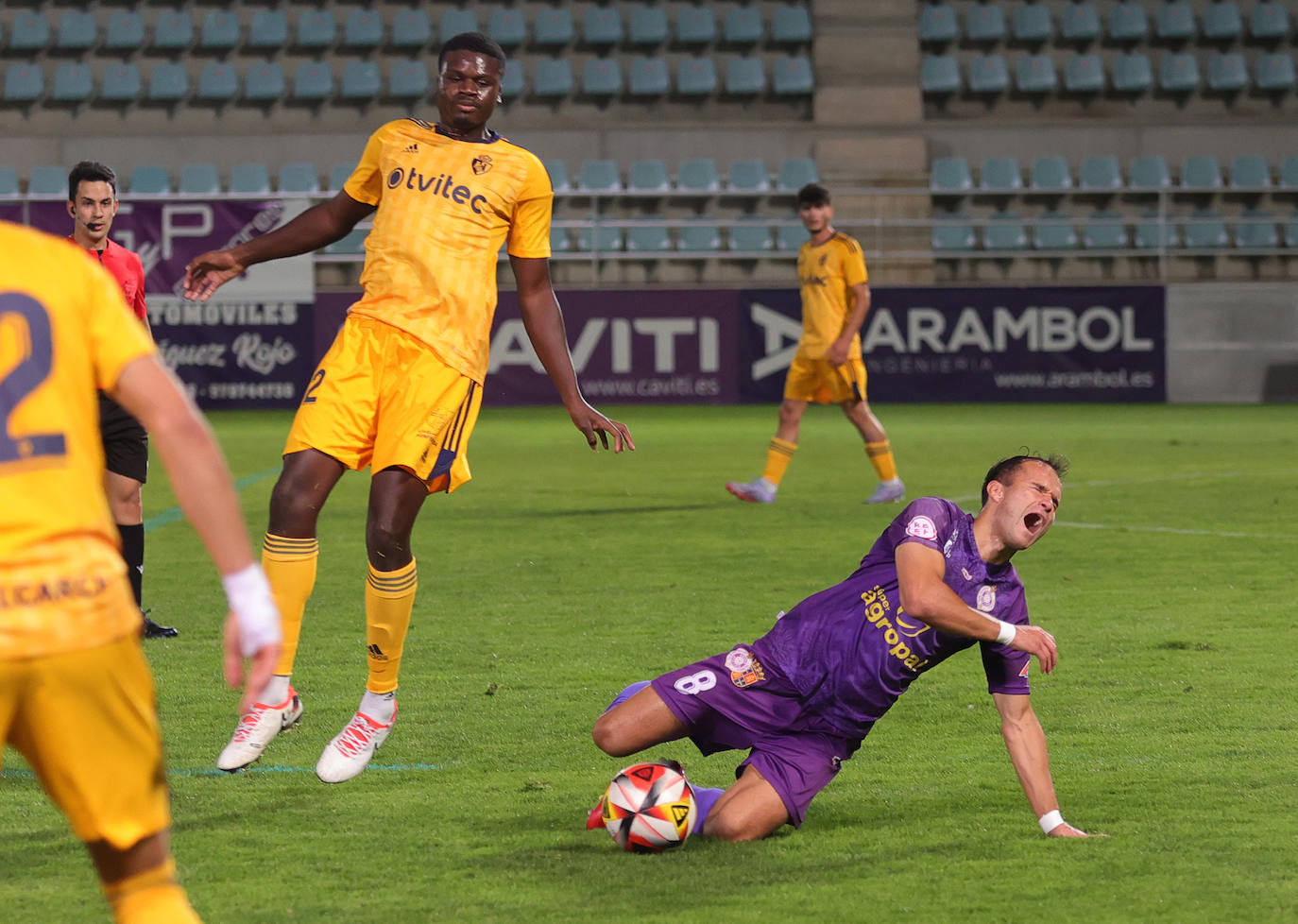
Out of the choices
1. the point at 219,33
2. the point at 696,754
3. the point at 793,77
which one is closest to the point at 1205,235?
the point at 793,77

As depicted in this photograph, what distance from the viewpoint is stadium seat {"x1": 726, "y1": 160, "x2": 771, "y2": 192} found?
24.1 m

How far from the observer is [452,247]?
16.0 ft

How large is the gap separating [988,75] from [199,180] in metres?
12.3

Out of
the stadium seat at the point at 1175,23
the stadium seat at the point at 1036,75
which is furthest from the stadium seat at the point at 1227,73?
the stadium seat at the point at 1036,75

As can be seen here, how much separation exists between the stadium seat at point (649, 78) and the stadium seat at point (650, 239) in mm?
2843

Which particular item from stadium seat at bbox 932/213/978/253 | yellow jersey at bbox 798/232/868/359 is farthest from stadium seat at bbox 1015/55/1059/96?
yellow jersey at bbox 798/232/868/359

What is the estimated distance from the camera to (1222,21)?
86.8 ft

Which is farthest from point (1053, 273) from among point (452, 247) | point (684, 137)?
point (452, 247)

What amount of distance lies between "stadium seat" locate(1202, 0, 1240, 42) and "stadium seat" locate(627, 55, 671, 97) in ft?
29.0

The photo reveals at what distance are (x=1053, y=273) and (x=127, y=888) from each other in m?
23.0

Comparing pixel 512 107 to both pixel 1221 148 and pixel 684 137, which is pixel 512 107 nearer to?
pixel 684 137

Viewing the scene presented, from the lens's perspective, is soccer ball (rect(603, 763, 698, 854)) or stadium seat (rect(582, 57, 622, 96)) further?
stadium seat (rect(582, 57, 622, 96))

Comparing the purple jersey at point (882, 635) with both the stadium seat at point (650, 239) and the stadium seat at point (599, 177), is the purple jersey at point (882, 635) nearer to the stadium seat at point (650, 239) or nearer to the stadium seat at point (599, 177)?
the stadium seat at point (650, 239)

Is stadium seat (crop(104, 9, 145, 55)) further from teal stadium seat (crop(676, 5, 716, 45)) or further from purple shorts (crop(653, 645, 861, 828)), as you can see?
purple shorts (crop(653, 645, 861, 828))
